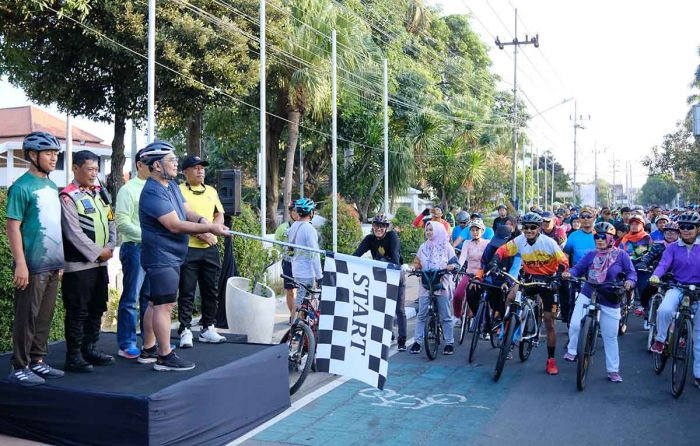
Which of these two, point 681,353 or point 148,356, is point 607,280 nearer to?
point 681,353

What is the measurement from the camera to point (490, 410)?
23.5ft

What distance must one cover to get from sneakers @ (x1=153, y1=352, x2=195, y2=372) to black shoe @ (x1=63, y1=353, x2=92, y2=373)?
0.55 meters

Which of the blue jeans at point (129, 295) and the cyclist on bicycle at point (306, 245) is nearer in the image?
the blue jeans at point (129, 295)

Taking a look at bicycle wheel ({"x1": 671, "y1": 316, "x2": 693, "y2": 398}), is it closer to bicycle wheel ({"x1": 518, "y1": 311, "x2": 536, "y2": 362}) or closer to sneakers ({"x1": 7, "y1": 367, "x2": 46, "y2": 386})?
bicycle wheel ({"x1": 518, "y1": 311, "x2": 536, "y2": 362})

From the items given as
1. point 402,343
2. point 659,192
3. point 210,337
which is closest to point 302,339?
point 210,337

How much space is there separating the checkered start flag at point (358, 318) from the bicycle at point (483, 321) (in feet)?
12.3

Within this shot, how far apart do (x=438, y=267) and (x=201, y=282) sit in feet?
11.9

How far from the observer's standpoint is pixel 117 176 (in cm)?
2141

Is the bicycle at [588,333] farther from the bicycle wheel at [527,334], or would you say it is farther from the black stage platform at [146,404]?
the black stage platform at [146,404]

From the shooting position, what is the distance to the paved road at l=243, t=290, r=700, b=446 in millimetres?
6277

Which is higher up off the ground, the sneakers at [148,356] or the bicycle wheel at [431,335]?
the sneakers at [148,356]

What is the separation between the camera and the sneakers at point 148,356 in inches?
242

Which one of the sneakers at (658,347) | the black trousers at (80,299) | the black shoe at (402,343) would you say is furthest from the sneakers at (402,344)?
the black trousers at (80,299)

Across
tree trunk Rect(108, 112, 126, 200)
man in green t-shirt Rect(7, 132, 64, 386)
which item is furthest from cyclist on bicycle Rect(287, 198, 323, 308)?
tree trunk Rect(108, 112, 126, 200)
